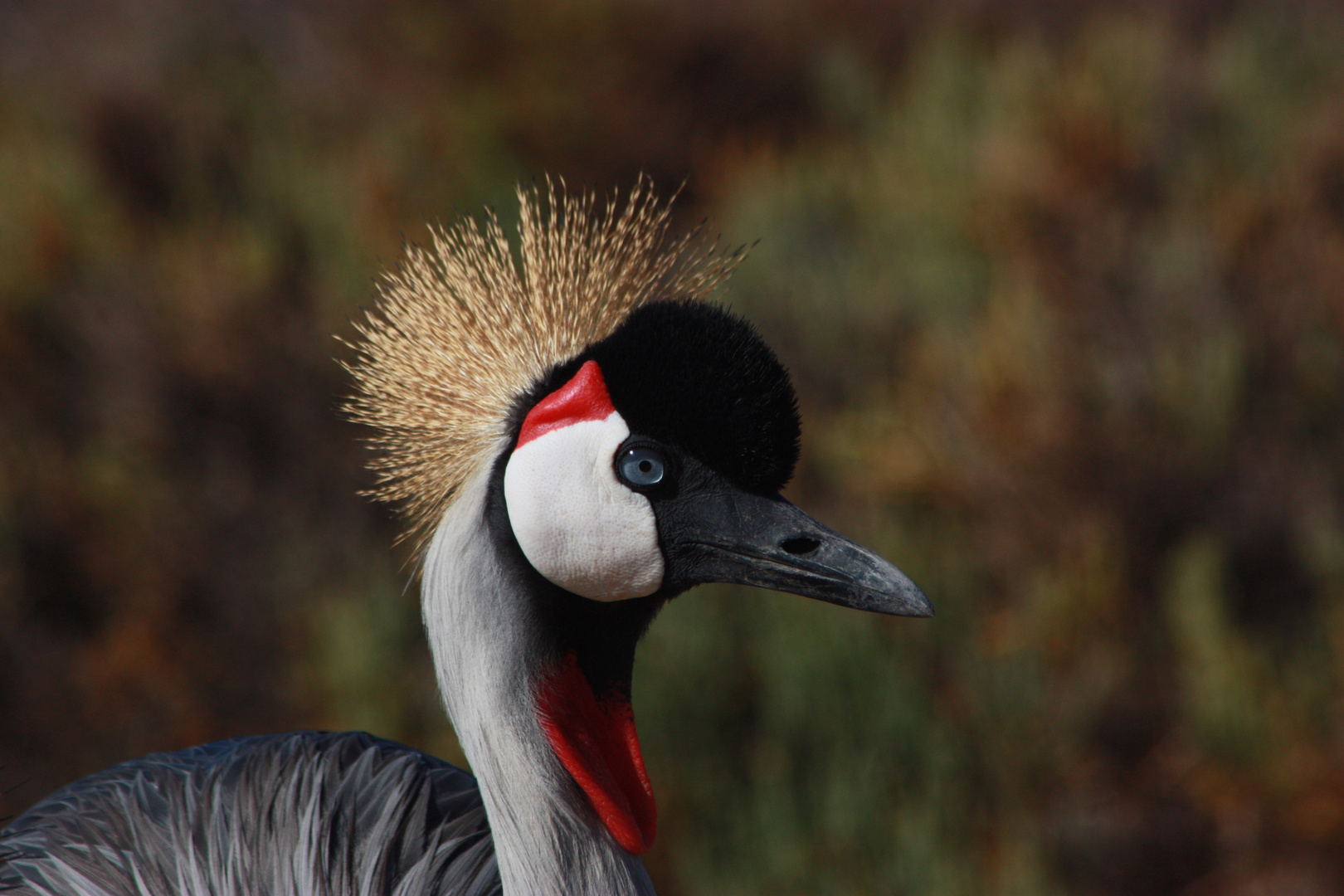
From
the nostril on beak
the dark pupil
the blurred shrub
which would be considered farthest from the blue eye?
the blurred shrub

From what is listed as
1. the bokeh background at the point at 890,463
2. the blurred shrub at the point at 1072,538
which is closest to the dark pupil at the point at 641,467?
the bokeh background at the point at 890,463

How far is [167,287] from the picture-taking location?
434 centimetres

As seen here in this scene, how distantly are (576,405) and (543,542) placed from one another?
0.49ft

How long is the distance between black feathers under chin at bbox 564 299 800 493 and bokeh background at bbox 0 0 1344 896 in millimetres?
1252

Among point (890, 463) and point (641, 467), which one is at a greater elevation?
point (890, 463)

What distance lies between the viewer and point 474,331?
1382 millimetres

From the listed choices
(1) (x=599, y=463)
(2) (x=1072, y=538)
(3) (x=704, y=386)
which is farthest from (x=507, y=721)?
(2) (x=1072, y=538)

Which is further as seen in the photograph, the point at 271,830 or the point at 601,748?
the point at 271,830

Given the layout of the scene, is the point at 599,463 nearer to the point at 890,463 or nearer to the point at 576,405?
the point at 576,405

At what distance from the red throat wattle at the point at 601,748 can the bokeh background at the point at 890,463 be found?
1.35m

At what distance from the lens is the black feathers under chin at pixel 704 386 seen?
1200 mm

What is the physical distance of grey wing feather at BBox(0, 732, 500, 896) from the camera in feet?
4.75

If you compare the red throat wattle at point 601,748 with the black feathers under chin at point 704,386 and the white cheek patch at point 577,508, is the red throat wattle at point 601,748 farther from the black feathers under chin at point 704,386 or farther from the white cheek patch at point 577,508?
the black feathers under chin at point 704,386

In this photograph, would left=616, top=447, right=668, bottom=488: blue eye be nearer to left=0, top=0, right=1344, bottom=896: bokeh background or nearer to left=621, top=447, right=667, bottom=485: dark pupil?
left=621, top=447, right=667, bottom=485: dark pupil
